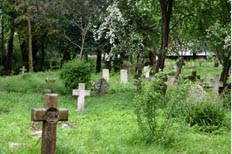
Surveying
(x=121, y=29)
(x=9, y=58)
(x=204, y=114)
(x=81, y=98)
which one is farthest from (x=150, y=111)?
(x=9, y=58)

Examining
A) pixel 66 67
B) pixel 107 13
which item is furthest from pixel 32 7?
pixel 66 67

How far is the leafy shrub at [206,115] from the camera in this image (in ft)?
31.1

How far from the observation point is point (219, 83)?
15.4 metres

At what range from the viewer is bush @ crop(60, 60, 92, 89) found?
15.6 metres

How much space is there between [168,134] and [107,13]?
44.3 feet

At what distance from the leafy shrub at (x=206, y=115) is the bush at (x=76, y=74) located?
22.2 ft

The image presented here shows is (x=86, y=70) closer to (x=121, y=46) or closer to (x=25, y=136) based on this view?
(x=121, y=46)

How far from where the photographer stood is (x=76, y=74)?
51.4ft

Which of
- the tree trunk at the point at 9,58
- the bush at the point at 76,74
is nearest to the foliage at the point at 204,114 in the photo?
the bush at the point at 76,74

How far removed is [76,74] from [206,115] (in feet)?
23.6

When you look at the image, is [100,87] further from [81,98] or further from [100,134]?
[100,134]

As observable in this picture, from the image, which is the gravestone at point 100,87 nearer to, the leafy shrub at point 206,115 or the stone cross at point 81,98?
the stone cross at point 81,98

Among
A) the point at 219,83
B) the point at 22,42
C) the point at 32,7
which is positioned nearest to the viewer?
the point at 219,83

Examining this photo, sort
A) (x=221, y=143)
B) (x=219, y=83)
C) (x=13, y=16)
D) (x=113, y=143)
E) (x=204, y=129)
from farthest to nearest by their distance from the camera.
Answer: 1. (x=13, y=16)
2. (x=219, y=83)
3. (x=204, y=129)
4. (x=221, y=143)
5. (x=113, y=143)
